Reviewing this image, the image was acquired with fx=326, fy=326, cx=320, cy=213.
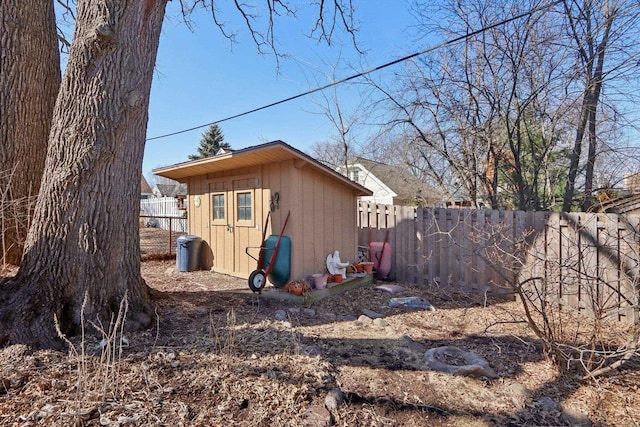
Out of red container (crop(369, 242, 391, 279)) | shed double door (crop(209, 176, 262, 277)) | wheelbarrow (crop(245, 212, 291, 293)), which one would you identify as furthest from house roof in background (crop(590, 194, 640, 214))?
shed double door (crop(209, 176, 262, 277))

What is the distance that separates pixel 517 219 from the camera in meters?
5.16

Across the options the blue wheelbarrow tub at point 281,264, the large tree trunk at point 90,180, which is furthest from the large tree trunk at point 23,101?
the blue wheelbarrow tub at point 281,264

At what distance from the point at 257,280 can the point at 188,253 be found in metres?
2.55

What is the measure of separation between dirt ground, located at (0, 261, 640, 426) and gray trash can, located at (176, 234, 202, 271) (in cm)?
335

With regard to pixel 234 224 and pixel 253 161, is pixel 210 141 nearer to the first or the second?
pixel 234 224

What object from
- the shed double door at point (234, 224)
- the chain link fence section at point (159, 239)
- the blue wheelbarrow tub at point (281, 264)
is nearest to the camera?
the blue wheelbarrow tub at point (281, 264)

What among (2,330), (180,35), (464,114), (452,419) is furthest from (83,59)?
(464,114)

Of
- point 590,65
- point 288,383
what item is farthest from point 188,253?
point 590,65

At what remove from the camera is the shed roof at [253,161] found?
4844 millimetres

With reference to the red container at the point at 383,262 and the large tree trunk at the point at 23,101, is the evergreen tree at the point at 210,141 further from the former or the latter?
the large tree trunk at the point at 23,101

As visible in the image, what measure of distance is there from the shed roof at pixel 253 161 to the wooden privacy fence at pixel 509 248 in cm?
123

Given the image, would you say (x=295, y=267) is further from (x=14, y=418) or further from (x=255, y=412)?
(x=14, y=418)

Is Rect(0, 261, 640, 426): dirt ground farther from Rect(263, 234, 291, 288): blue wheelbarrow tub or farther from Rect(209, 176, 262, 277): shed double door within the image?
Rect(209, 176, 262, 277): shed double door

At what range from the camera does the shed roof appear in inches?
191
